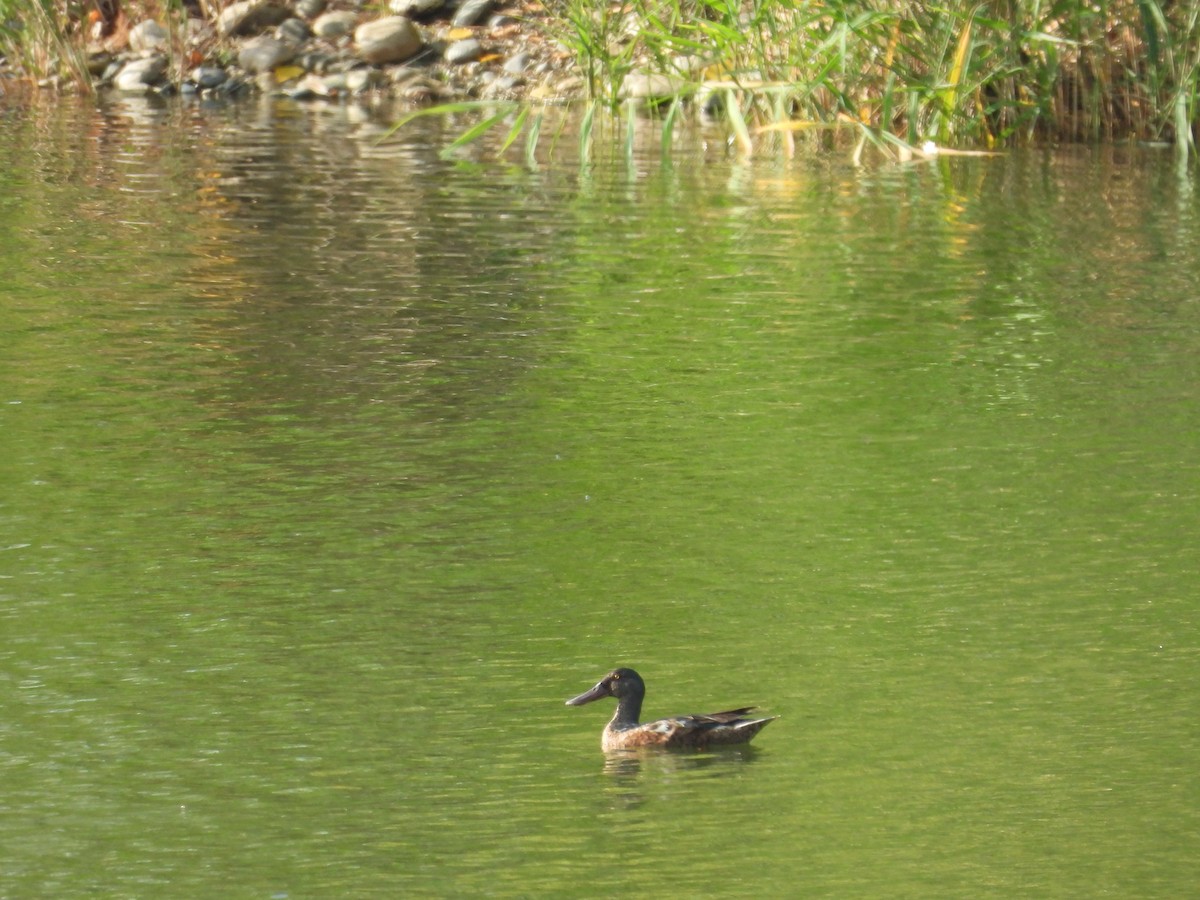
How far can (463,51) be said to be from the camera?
19875 millimetres

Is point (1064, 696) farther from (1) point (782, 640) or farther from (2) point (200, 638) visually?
(2) point (200, 638)

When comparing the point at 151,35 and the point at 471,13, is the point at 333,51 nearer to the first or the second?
the point at 471,13

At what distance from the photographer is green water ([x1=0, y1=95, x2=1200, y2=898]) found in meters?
4.54

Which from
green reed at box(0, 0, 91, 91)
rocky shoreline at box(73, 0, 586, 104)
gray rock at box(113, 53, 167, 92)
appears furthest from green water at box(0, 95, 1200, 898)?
gray rock at box(113, 53, 167, 92)

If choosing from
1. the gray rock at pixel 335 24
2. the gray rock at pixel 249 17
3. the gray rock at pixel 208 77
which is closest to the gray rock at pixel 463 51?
the gray rock at pixel 335 24

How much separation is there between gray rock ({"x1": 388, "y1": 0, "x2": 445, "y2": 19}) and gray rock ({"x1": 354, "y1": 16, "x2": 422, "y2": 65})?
39 centimetres

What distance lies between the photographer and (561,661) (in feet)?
18.1

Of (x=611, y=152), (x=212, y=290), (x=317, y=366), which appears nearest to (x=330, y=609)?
(x=317, y=366)

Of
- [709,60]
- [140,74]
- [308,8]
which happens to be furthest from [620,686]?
[308,8]

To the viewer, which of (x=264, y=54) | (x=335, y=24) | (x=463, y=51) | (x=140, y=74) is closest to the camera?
(x=463, y=51)

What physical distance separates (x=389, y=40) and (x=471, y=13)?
0.91 m

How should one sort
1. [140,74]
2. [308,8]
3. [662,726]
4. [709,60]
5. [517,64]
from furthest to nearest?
[308,8] → [140,74] → [517,64] → [709,60] → [662,726]

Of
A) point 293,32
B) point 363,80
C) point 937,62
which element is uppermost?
point 293,32

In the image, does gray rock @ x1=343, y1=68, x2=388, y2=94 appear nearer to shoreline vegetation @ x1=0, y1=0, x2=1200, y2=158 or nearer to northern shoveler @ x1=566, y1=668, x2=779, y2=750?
shoreline vegetation @ x1=0, y1=0, x2=1200, y2=158
